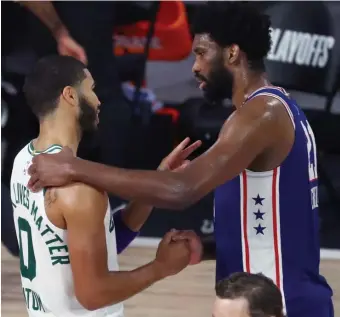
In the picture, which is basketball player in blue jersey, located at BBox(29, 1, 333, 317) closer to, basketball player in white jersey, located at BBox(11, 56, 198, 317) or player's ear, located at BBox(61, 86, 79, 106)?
basketball player in white jersey, located at BBox(11, 56, 198, 317)

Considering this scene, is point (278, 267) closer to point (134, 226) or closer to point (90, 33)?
point (134, 226)

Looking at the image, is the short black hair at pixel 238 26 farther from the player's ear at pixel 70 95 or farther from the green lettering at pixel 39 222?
the green lettering at pixel 39 222

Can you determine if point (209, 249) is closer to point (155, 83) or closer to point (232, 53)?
point (232, 53)

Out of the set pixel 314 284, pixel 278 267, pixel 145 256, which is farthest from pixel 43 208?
pixel 145 256

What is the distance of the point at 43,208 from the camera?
186cm

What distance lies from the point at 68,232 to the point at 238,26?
77cm

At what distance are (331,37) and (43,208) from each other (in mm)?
3713

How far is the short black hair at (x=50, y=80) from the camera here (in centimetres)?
198

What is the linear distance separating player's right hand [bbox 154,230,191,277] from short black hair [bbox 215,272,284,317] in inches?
9.0

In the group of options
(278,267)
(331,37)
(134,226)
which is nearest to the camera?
(278,267)

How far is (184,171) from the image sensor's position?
1886 millimetres

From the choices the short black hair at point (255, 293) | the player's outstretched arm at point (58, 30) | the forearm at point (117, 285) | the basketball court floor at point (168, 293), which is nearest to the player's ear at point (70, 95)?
the forearm at point (117, 285)

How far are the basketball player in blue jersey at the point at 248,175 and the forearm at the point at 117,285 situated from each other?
193mm

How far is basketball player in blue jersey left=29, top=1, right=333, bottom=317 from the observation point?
186 centimetres
